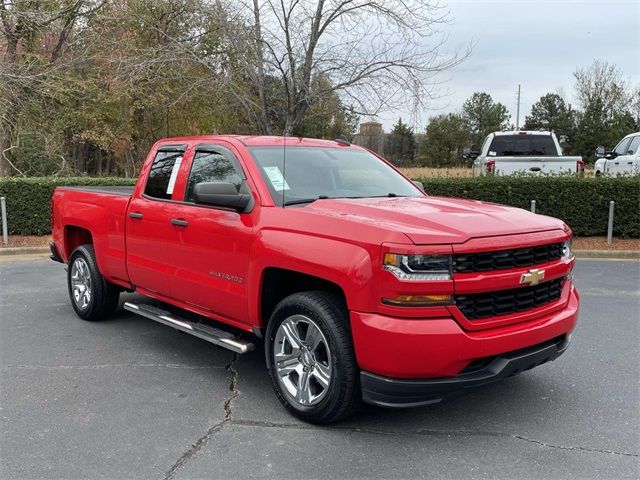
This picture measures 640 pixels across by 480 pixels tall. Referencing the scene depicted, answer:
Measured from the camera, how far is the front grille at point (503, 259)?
3219mm

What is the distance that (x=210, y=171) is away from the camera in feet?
15.4

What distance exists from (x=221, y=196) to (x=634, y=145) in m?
13.6

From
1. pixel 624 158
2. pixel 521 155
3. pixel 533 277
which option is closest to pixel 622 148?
pixel 624 158

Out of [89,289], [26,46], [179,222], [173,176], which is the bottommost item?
[89,289]

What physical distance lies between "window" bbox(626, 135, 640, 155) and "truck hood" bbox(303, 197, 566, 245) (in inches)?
472

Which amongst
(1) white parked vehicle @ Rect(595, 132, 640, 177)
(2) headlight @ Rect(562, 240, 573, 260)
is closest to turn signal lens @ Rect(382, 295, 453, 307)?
(2) headlight @ Rect(562, 240, 573, 260)

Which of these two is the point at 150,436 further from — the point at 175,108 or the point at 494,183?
the point at 175,108

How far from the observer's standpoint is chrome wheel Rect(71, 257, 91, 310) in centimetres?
604

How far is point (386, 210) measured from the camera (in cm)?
378

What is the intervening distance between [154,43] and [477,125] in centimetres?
4965

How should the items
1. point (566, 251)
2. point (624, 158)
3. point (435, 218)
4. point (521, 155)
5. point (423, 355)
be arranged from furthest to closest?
point (521, 155) < point (624, 158) < point (566, 251) < point (435, 218) < point (423, 355)

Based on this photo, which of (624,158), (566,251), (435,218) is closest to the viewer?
(435,218)

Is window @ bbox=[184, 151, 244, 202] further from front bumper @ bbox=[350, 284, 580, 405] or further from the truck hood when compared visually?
front bumper @ bbox=[350, 284, 580, 405]

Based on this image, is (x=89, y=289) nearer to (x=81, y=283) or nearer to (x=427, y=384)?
(x=81, y=283)
